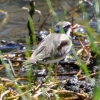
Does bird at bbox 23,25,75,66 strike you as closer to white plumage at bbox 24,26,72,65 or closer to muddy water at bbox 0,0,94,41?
white plumage at bbox 24,26,72,65

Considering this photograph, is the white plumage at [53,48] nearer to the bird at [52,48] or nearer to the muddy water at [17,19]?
the bird at [52,48]

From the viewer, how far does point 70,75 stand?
7.92 meters

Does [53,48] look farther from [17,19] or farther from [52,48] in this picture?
[17,19]

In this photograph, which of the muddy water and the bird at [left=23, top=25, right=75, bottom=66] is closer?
the bird at [left=23, top=25, right=75, bottom=66]

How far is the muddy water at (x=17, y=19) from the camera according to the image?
10.5 meters

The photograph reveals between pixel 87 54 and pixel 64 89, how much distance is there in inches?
54.6

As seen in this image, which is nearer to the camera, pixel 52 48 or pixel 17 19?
pixel 52 48

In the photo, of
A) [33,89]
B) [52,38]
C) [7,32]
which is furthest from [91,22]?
[33,89]

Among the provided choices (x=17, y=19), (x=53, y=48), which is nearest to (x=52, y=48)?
(x=53, y=48)

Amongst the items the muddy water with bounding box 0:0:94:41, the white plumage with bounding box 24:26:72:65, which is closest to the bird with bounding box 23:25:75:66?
the white plumage with bounding box 24:26:72:65

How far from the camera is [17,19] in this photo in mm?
11734

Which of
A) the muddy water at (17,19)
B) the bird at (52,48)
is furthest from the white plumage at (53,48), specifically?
the muddy water at (17,19)

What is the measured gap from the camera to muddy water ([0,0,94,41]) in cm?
1052

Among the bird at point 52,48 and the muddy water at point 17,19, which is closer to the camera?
the bird at point 52,48
